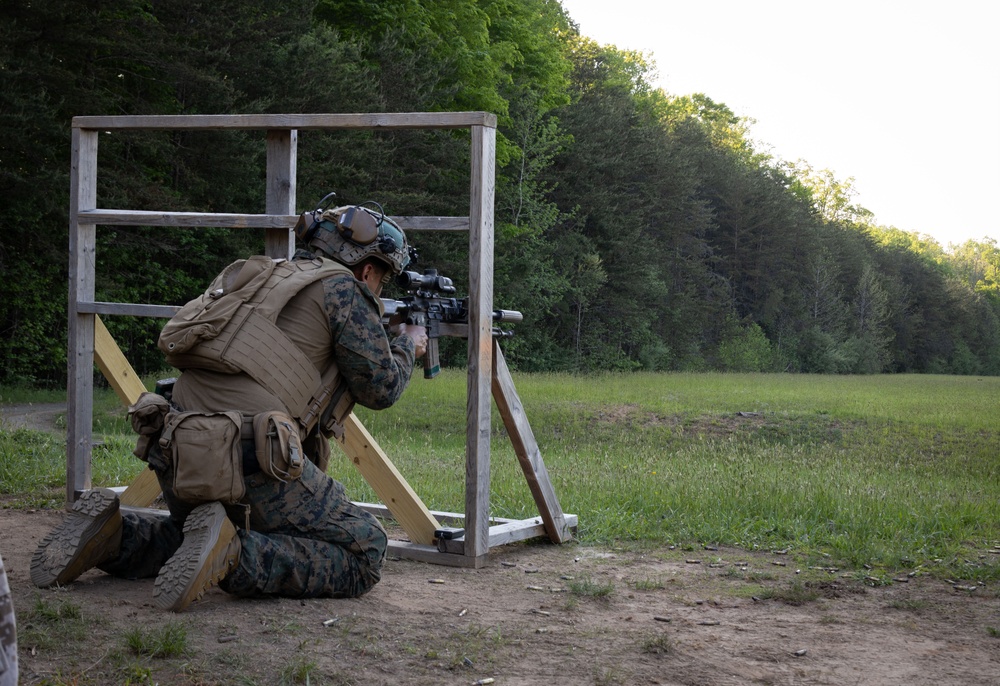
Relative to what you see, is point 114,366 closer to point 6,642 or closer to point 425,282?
point 425,282

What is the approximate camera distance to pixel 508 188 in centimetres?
3706

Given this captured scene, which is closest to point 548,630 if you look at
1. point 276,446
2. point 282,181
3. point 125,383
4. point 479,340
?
point 276,446

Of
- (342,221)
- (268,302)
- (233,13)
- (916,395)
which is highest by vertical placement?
(233,13)

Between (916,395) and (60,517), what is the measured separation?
2454 cm

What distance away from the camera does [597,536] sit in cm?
682

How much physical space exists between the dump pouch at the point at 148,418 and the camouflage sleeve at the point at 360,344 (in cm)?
84

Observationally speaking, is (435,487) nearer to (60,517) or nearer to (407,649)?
(60,517)

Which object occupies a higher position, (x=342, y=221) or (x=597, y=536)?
(x=342, y=221)

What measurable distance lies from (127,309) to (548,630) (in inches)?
144

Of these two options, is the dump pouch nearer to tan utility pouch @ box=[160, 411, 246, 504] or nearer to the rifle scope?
tan utility pouch @ box=[160, 411, 246, 504]

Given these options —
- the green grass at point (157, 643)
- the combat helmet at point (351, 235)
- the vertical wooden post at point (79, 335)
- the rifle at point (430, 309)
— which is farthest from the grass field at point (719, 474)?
the green grass at point (157, 643)

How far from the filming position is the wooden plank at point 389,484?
5.98 m

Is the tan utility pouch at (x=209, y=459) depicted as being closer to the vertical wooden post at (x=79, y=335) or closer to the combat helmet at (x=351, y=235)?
the combat helmet at (x=351, y=235)

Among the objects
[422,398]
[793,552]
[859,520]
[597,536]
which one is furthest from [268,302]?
[422,398]
